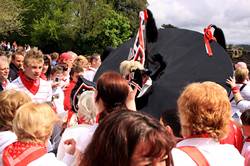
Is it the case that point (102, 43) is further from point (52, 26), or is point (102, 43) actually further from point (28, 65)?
point (28, 65)

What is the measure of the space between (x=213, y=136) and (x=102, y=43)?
40724mm

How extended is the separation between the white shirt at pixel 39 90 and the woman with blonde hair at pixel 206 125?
284cm

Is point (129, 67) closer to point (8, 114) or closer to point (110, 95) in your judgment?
point (110, 95)

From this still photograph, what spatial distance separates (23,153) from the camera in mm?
2764

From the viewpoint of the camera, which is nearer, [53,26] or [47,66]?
[47,66]

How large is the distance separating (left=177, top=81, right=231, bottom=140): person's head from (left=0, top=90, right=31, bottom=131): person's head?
1.39 m

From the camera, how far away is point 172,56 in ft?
14.6

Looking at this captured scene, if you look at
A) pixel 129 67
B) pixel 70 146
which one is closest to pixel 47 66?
pixel 129 67

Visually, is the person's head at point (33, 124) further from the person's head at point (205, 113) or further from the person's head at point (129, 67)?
the person's head at point (129, 67)

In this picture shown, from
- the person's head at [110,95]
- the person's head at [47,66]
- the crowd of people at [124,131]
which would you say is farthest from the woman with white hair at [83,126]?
the person's head at [47,66]

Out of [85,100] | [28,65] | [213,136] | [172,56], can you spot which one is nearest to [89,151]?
[213,136]

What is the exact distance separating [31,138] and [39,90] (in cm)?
248

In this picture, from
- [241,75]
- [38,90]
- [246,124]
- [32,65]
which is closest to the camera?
[246,124]

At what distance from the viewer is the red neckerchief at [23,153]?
9.02 ft
